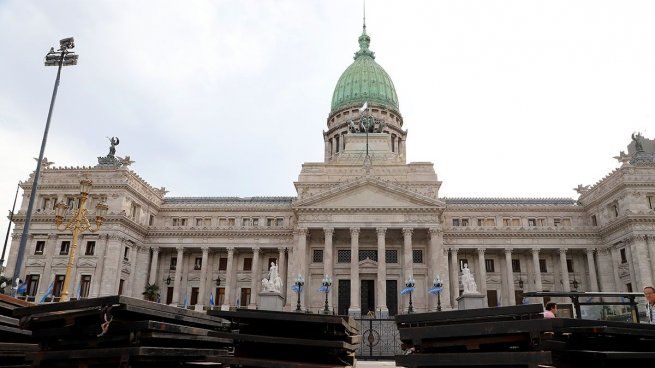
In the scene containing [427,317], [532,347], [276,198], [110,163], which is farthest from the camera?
[276,198]

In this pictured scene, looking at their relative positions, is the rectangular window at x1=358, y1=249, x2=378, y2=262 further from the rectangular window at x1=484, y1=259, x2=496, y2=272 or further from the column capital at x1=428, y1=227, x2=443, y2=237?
the rectangular window at x1=484, y1=259, x2=496, y2=272

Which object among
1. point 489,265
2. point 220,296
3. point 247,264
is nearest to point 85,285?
point 220,296

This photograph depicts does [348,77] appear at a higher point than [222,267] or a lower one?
higher

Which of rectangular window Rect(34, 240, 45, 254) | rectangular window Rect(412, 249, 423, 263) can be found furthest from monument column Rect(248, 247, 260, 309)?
rectangular window Rect(34, 240, 45, 254)

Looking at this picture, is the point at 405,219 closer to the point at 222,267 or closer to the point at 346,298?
the point at 346,298

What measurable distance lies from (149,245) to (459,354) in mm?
56240

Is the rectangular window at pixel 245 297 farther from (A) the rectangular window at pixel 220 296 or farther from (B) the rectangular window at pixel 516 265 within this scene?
(B) the rectangular window at pixel 516 265

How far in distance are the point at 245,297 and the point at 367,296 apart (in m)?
15.1

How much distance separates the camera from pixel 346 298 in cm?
5266

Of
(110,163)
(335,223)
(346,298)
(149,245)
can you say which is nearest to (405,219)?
(335,223)

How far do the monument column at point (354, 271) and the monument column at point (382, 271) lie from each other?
2.31 metres

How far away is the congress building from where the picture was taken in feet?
168

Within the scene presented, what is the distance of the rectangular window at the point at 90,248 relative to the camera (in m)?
51.8

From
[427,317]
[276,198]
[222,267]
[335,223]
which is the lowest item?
[427,317]
